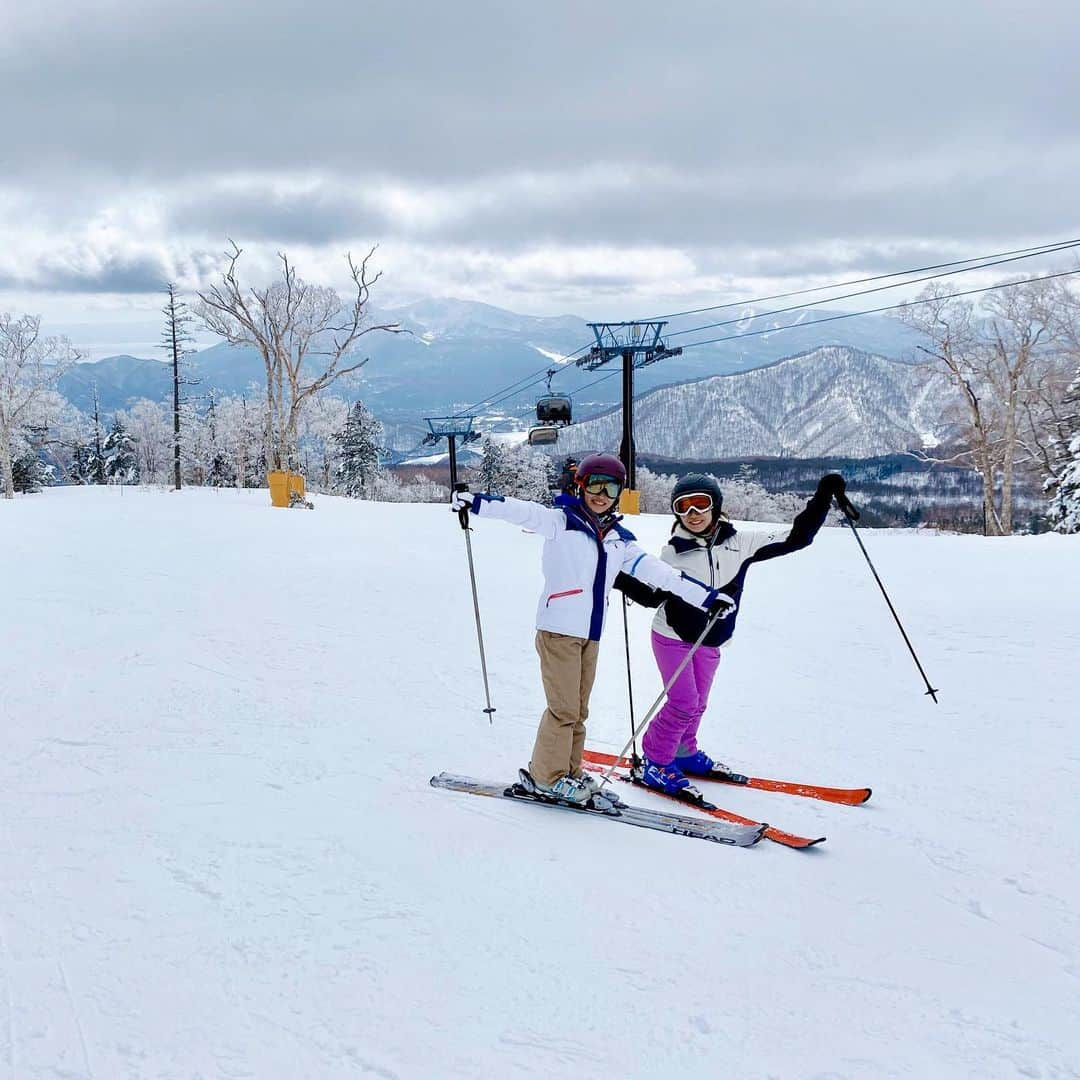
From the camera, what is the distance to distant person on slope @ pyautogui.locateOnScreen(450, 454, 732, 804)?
13.9 ft

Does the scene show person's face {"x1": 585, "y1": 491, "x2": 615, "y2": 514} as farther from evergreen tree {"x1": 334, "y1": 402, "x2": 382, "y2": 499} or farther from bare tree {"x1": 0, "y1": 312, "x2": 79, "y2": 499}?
evergreen tree {"x1": 334, "y1": 402, "x2": 382, "y2": 499}

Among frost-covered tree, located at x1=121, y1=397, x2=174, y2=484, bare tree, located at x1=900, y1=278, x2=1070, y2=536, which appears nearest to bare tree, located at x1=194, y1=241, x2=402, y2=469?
bare tree, located at x1=900, y1=278, x2=1070, y2=536

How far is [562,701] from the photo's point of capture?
429 centimetres

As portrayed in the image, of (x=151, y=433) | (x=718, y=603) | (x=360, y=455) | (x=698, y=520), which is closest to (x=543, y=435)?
(x=698, y=520)

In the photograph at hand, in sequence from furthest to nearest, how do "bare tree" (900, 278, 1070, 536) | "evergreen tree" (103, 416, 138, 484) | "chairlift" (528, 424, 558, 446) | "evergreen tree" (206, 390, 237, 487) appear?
"evergreen tree" (206, 390, 237, 487) < "evergreen tree" (103, 416, 138, 484) < "bare tree" (900, 278, 1070, 536) < "chairlift" (528, 424, 558, 446)

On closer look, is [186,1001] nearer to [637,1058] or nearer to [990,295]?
[637,1058]

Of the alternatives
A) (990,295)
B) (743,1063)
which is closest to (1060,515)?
(990,295)

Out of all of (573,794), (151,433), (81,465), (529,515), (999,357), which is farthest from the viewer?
(151,433)

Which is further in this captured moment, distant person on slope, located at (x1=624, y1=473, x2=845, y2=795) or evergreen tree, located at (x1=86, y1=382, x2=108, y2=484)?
evergreen tree, located at (x1=86, y1=382, x2=108, y2=484)

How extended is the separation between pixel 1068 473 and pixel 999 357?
478 cm

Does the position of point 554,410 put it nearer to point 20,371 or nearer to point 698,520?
point 698,520

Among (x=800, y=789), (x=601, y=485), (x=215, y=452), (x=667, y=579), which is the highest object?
(x=215, y=452)

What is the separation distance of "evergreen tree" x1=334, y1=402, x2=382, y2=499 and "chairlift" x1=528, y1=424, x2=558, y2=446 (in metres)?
44.4

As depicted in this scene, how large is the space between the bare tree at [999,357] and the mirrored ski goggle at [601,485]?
26977 millimetres
